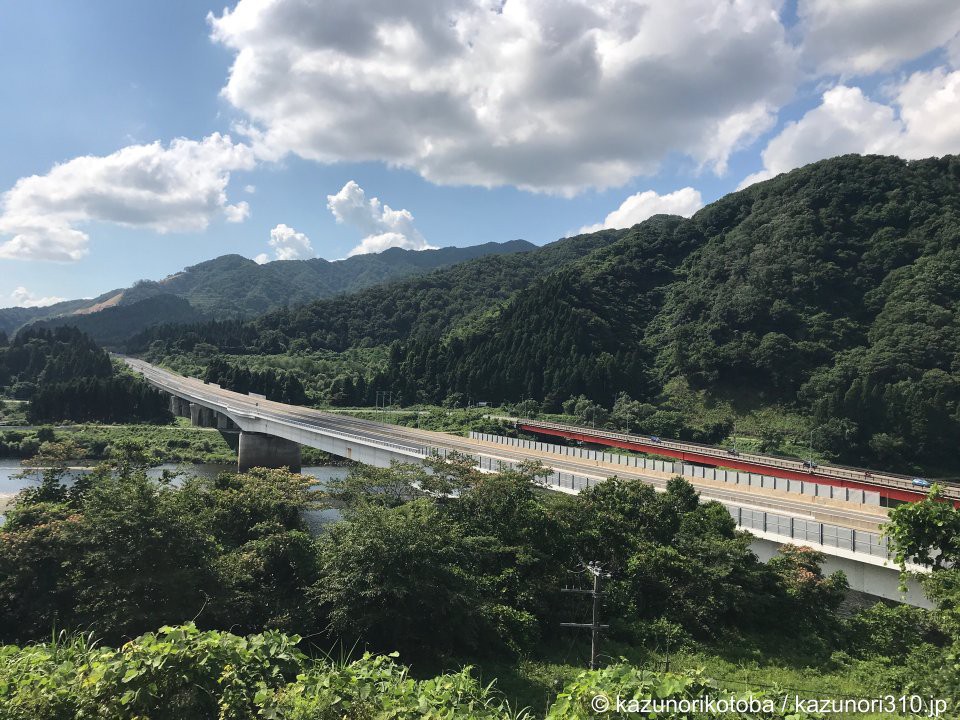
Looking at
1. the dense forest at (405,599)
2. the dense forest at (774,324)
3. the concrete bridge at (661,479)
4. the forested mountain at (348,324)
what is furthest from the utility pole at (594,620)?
the forested mountain at (348,324)

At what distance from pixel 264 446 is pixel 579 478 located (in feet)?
137

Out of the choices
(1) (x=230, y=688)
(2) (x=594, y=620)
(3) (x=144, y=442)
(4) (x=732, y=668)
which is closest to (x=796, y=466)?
(4) (x=732, y=668)

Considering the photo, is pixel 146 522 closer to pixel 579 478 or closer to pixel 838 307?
pixel 579 478

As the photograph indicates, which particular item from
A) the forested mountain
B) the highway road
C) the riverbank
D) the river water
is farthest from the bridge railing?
the forested mountain

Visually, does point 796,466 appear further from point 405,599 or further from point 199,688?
point 199,688

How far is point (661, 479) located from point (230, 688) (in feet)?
111

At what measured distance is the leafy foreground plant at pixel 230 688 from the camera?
206 inches

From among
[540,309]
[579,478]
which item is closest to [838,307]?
[540,309]

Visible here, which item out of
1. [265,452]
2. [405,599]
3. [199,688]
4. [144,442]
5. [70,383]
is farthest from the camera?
[70,383]

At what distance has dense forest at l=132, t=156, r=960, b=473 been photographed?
7300cm

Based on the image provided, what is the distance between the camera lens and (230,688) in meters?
5.66

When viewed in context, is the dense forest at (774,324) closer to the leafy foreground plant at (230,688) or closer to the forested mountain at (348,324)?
the forested mountain at (348,324)

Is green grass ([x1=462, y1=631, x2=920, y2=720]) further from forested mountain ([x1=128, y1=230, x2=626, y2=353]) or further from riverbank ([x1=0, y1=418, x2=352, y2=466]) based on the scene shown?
forested mountain ([x1=128, y1=230, x2=626, y2=353])

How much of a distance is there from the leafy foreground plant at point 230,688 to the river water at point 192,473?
101 feet
